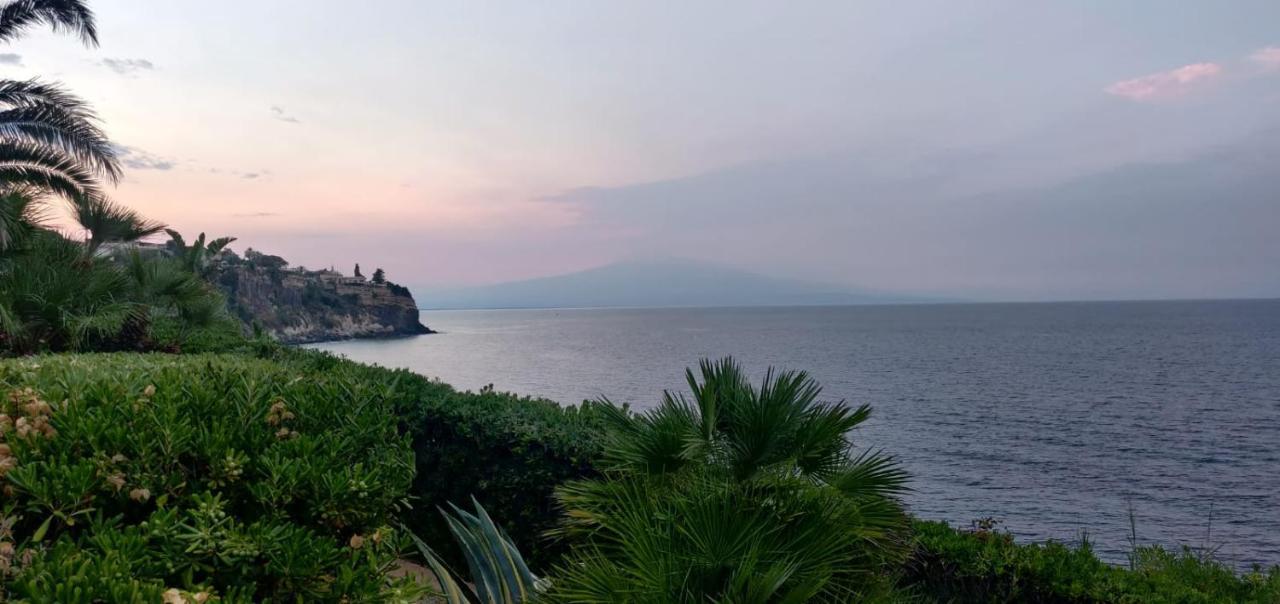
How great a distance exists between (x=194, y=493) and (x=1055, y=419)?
46.1m

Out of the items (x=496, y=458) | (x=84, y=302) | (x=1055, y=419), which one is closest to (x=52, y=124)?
(x=84, y=302)

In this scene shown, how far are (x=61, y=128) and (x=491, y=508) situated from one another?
16290mm

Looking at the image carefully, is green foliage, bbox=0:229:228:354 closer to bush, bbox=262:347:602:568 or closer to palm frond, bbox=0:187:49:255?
palm frond, bbox=0:187:49:255

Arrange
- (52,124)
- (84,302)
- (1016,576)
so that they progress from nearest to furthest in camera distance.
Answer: (1016,576) < (84,302) < (52,124)

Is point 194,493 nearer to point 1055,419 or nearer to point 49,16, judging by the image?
point 49,16

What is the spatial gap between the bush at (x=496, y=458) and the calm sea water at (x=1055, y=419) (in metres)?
14.7

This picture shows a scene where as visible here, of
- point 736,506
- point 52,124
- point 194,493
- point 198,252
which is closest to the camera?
point 194,493

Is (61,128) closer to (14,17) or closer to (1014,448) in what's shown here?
(14,17)

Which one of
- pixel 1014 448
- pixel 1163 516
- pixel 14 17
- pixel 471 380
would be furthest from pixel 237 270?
pixel 1163 516

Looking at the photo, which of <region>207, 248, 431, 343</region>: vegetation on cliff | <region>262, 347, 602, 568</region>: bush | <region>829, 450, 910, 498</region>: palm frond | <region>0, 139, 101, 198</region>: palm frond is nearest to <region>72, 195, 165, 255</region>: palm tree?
<region>0, 139, 101, 198</region>: palm frond

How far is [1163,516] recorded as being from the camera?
22094 mm

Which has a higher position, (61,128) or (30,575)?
(61,128)

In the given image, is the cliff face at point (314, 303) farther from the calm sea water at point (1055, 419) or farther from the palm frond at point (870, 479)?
the palm frond at point (870, 479)

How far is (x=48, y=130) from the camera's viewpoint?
15742 millimetres
